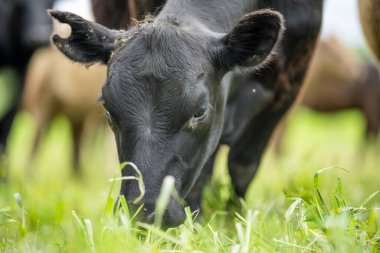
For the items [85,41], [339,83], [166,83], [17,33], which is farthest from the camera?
[339,83]

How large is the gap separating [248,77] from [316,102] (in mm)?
8103

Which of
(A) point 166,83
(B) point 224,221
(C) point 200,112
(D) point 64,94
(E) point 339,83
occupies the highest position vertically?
(A) point 166,83

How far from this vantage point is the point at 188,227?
10.9 feet

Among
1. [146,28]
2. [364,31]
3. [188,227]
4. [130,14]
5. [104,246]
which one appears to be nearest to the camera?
[104,246]

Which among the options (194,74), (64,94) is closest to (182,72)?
(194,74)

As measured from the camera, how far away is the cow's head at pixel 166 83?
3.54 m

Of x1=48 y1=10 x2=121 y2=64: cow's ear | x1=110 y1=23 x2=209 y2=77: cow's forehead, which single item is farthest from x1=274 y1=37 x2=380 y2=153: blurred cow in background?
x1=110 y1=23 x2=209 y2=77: cow's forehead

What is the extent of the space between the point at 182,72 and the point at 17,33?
17.9ft

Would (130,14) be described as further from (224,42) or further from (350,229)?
(350,229)

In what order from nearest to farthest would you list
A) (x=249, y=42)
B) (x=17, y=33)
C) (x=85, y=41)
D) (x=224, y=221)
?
1. (x=249, y=42)
2. (x=85, y=41)
3. (x=224, y=221)
4. (x=17, y=33)

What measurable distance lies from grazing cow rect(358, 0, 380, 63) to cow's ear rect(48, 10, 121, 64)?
2.28 m

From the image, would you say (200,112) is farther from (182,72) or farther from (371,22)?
(371,22)

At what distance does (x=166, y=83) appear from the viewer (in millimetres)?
3631

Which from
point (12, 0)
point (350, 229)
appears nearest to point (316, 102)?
point (12, 0)
